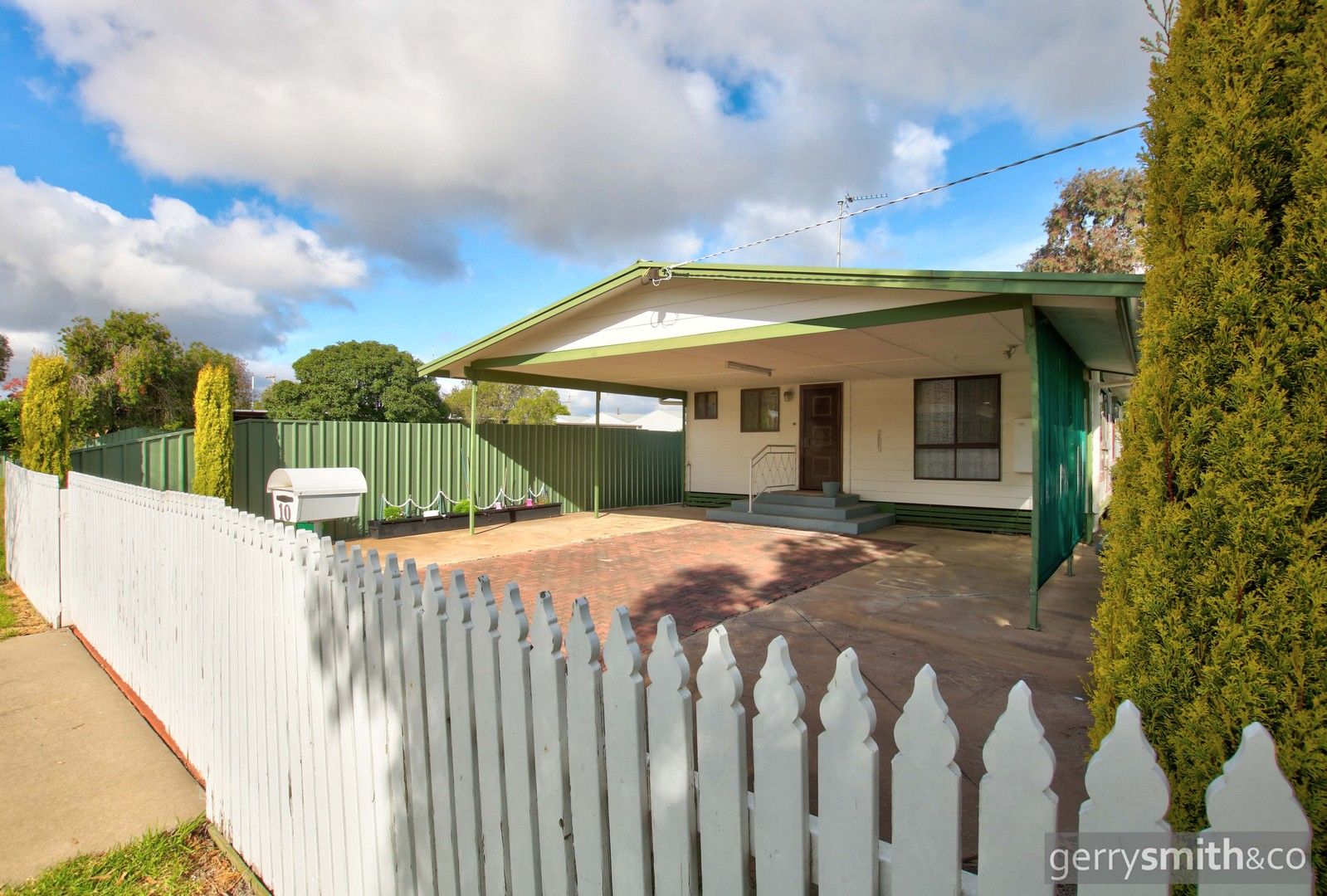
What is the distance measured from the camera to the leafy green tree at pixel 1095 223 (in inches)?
916

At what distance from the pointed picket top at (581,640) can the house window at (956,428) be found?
33.2 feet

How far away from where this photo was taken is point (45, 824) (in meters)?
2.84

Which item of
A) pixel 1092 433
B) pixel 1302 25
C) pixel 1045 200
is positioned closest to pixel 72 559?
pixel 1302 25

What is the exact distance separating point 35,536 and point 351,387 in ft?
74.0

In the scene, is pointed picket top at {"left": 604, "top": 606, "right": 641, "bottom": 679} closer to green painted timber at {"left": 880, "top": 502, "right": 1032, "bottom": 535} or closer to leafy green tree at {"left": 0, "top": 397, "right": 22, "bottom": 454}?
green painted timber at {"left": 880, "top": 502, "right": 1032, "bottom": 535}

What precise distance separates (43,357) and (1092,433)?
603 inches

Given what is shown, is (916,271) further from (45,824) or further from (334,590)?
(45,824)

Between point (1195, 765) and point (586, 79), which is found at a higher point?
point (586, 79)

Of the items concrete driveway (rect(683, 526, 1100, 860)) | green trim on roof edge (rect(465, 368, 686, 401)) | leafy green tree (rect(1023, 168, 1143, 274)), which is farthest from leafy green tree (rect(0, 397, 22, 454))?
leafy green tree (rect(1023, 168, 1143, 274))

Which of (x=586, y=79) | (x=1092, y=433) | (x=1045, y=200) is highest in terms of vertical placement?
(x=1045, y=200)

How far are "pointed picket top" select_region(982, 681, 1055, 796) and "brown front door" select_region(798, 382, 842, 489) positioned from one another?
35.9 ft

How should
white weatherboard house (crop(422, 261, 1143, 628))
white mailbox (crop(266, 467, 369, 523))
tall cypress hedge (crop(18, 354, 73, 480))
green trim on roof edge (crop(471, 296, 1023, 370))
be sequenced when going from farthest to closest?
white mailbox (crop(266, 467, 369, 523)) → tall cypress hedge (crop(18, 354, 73, 480)) → white weatherboard house (crop(422, 261, 1143, 628)) → green trim on roof edge (crop(471, 296, 1023, 370))

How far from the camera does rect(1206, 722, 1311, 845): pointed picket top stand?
0.74 m

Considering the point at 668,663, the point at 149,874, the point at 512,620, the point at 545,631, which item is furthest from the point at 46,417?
the point at 668,663
